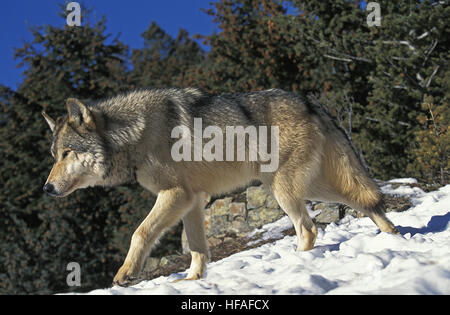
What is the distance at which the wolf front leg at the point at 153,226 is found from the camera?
3910 millimetres

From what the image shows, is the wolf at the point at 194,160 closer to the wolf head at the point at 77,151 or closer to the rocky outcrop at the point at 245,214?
the wolf head at the point at 77,151

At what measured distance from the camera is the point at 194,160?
458 cm

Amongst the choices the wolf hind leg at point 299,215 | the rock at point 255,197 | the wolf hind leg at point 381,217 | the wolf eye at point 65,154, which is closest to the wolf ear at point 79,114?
the wolf eye at point 65,154

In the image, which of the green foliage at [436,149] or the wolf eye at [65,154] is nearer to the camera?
the wolf eye at [65,154]

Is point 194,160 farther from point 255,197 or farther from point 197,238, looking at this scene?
point 255,197

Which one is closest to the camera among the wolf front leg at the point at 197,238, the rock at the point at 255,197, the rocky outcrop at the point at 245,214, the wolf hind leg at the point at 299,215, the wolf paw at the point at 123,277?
the wolf paw at the point at 123,277

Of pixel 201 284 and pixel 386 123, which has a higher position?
pixel 386 123

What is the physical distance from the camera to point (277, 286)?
3021 mm

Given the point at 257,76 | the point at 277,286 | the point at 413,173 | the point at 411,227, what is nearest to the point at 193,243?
the point at 277,286

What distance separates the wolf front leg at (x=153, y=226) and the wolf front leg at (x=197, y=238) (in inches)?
10.7

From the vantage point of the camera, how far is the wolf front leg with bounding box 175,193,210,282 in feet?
14.9

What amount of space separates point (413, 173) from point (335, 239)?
5256 mm

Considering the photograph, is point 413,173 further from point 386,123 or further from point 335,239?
point 335,239

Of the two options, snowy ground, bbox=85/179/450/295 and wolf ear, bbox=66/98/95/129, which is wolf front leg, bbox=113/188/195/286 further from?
wolf ear, bbox=66/98/95/129
